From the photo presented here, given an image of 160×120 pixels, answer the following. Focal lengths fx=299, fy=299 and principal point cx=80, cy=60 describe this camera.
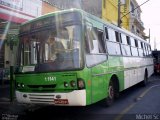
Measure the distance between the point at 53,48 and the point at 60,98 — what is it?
134 centimetres

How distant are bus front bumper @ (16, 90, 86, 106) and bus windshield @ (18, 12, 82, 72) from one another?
2.08 ft

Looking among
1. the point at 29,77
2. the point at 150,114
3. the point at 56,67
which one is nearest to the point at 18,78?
the point at 29,77

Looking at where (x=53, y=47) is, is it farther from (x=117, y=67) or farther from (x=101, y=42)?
(x=117, y=67)

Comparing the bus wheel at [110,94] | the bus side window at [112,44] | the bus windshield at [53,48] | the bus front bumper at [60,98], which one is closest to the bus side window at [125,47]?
the bus side window at [112,44]

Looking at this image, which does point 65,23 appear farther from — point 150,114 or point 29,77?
point 150,114

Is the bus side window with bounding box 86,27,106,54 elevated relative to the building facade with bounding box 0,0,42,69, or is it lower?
lower

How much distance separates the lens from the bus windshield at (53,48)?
7.50 m

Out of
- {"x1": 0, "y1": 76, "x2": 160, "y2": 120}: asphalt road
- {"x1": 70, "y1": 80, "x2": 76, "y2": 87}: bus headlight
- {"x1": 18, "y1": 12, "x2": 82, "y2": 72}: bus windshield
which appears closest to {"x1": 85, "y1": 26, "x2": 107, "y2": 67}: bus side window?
{"x1": 18, "y1": 12, "x2": 82, "y2": 72}: bus windshield

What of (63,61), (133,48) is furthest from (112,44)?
(133,48)

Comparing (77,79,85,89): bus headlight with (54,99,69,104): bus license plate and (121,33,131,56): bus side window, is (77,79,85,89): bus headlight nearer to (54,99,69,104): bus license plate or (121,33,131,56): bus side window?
(54,99,69,104): bus license plate

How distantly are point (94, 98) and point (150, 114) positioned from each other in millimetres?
1854

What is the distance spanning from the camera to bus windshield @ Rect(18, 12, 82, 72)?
24.6 ft

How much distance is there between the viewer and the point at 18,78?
8352 millimetres

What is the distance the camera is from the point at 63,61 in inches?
297
